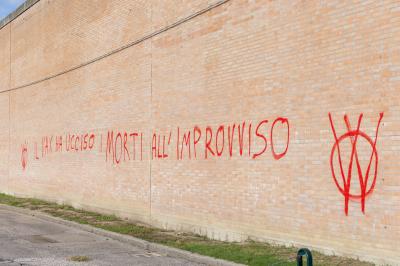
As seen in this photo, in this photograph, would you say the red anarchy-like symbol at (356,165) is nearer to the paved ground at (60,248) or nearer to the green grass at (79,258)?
the paved ground at (60,248)

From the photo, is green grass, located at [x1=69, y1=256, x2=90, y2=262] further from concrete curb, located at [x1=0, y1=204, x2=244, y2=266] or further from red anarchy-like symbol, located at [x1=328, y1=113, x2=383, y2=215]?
red anarchy-like symbol, located at [x1=328, y1=113, x2=383, y2=215]

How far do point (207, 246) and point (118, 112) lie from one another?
615 centimetres

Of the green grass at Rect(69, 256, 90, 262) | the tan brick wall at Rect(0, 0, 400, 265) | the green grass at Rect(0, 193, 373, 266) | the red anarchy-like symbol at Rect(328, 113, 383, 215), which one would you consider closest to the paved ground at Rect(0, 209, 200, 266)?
the green grass at Rect(69, 256, 90, 262)

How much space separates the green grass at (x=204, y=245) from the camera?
8398mm

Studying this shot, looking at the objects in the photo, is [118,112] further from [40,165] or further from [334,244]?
[334,244]

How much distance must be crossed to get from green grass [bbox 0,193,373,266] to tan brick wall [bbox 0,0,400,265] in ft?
0.93

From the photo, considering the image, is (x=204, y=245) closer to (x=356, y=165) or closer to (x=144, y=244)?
(x=144, y=244)

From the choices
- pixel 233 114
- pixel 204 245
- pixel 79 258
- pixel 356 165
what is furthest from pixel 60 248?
pixel 356 165

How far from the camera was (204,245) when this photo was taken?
1016 cm

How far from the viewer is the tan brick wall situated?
8.05m

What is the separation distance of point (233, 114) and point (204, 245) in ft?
8.40

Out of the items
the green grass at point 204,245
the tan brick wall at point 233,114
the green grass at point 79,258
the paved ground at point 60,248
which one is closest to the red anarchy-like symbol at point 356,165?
the tan brick wall at point 233,114

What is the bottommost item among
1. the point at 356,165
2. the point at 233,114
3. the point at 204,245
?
the point at 204,245

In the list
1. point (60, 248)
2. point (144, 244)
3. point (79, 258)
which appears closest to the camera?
point (79, 258)
